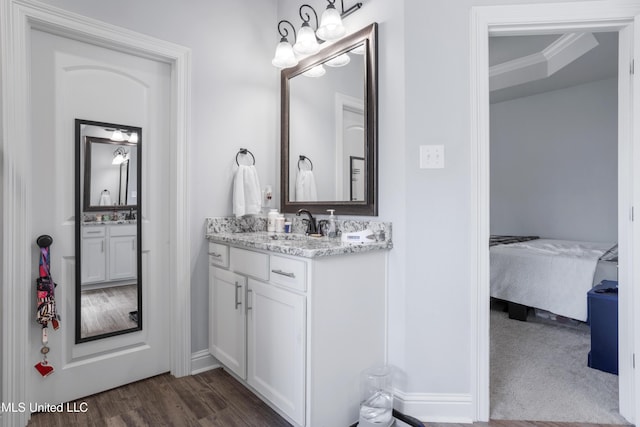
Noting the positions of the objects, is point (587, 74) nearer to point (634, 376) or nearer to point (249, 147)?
point (634, 376)

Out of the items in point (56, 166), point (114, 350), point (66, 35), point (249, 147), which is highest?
point (66, 35)

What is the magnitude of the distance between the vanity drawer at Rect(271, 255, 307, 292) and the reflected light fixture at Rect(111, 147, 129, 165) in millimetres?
1124

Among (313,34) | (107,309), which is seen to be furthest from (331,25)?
(107,309)

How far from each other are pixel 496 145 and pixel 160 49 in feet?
15.3

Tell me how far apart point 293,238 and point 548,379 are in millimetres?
1823

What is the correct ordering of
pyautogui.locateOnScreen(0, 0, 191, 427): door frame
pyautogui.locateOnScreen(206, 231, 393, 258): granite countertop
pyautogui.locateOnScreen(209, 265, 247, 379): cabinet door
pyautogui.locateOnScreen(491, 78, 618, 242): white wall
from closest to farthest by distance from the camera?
pyautogui.locateOnScreen(206, 231, 393, 258): granite countertop < pyautogui.locateOnScreen(0, 0, 191, 427): door frame < pyautogui.locateOnScreen(209, 265, 247, 379): cabinet door < pyautogui.locateOnScreen(491, 78, 618, 242): white wall

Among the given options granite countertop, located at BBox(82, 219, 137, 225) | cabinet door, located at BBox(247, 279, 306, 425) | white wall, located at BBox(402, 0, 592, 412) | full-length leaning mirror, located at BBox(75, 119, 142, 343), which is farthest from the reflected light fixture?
white wall, located at BBox(402, 0, 592, 412)

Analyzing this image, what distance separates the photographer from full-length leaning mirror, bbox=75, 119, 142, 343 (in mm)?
1946

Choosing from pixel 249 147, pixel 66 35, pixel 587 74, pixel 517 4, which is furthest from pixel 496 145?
pixel 66 35

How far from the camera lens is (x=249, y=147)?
250cm

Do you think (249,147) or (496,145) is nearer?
(249,147)

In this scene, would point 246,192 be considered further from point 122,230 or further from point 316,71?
point 316,71

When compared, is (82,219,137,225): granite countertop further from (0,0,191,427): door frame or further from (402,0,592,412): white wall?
(402,0,592,412): white wall

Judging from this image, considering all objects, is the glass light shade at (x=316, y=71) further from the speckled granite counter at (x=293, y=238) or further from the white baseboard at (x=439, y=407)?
the white baseboard at (x=439, y=407)
